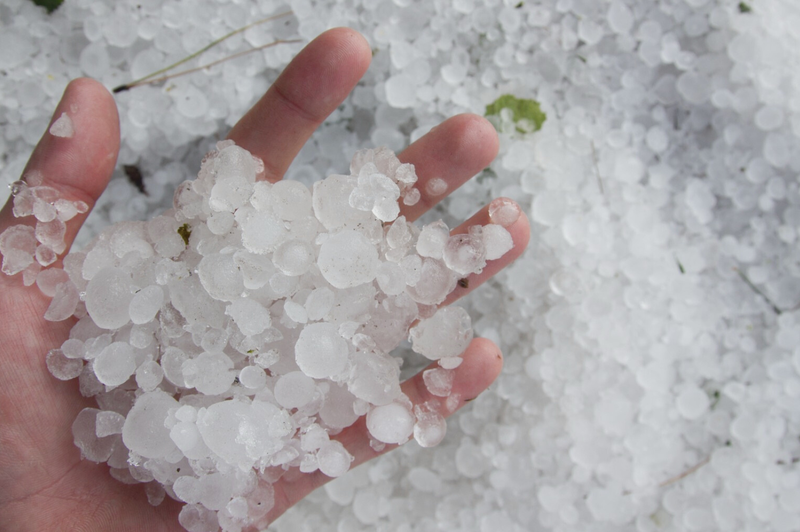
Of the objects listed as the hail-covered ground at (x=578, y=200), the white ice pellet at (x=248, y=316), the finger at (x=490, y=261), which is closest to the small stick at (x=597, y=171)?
the hail-covered ground at (x=578, y=200)

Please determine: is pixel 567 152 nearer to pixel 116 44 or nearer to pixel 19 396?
pixel 116 44

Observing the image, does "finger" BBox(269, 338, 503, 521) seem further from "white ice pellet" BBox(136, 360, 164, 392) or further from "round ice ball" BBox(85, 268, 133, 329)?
"round ice ball" BBox(85, 268, 133, 329)

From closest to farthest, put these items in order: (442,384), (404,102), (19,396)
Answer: (19,396) → (442,384) → (404,102)

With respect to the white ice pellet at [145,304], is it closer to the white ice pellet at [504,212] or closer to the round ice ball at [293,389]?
the round ice ball at [293,389]

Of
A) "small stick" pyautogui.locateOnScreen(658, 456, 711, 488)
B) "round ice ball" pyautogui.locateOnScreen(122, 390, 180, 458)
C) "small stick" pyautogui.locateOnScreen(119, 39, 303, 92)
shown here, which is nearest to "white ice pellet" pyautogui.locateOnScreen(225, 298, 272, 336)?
"round ice ball" pyautogui.locateOnScreen(122, 390, 180, 458)

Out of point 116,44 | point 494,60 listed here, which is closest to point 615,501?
point 494,60

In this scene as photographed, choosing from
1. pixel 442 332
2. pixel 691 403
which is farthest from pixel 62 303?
pixel 691 403

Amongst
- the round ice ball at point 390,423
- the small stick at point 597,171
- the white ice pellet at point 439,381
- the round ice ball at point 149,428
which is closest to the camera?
the round ice ball at point 149,428
